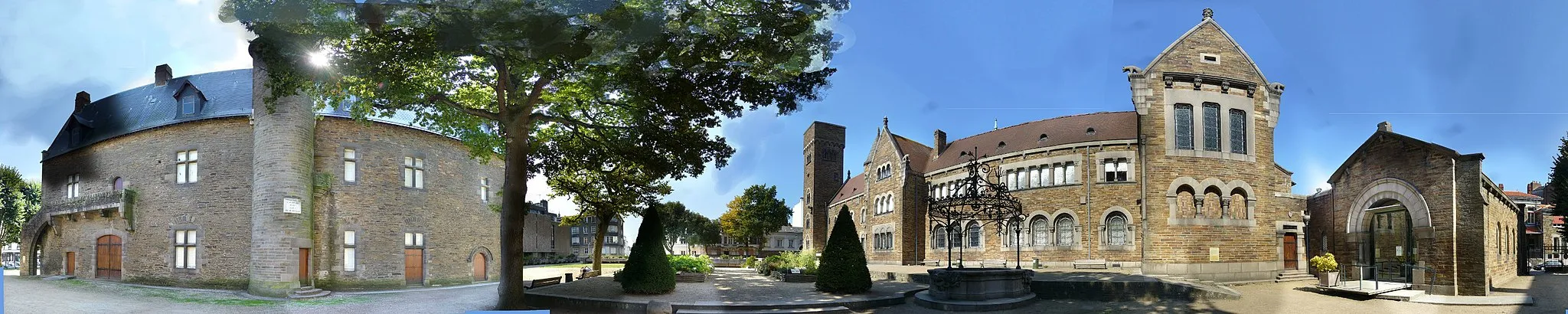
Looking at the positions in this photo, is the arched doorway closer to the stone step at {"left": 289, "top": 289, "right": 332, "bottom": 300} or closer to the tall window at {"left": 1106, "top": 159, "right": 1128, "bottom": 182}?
the tall window at {"left": 1106, "top": 159, "right": 1128, "bottom": 182}

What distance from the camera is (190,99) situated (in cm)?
668

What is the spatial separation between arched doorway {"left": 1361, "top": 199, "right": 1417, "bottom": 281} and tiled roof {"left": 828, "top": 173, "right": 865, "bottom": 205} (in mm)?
8354

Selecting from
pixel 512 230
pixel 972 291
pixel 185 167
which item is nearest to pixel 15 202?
pixel 185 167

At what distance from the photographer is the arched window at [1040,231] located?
19812mm

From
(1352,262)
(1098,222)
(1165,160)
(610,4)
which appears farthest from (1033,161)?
(610,4)

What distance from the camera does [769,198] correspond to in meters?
9.86

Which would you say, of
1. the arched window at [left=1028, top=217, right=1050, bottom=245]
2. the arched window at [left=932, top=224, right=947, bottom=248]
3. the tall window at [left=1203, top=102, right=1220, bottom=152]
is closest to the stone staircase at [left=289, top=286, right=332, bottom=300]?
the tall window at [left=1203, top=102, right=1220, bottom=152]

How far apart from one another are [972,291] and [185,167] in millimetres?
8955

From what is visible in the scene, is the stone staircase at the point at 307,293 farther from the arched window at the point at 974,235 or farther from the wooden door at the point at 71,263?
the arched window at the point at 974,235

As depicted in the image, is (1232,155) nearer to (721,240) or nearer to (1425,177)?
(1425,177)

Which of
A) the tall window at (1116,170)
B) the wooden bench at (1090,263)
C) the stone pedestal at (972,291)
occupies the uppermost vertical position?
the tall window at (1116,170)

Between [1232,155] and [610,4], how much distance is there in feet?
38.6

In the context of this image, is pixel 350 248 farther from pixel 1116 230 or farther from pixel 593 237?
pixel 1116 230

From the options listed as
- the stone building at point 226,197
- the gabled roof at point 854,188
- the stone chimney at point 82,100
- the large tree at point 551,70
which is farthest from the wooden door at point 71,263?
the gabled roof at point 854,188
